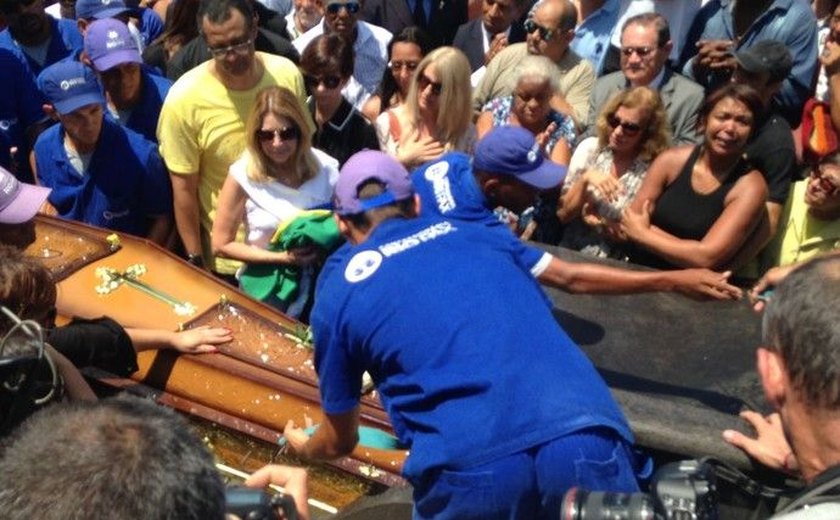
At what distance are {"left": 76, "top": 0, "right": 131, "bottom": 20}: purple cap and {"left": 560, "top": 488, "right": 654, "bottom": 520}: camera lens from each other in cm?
489

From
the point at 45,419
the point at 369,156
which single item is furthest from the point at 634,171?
the point at 45,419

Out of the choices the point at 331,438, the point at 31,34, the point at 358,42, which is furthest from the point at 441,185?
the point at 31,34

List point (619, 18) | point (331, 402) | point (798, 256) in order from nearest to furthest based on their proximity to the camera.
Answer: point (331, 402), point (798, 256), point (619, 18)

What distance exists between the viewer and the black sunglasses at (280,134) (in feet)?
14.1

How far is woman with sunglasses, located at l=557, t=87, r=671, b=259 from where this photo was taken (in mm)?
4520

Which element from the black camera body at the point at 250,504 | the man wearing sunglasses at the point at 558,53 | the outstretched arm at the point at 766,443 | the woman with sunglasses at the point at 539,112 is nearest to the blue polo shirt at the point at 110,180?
the woman with sunglasses at the point at 539,112

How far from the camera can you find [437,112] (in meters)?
4.85

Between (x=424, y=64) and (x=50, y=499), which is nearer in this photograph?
(x=50, y=499)

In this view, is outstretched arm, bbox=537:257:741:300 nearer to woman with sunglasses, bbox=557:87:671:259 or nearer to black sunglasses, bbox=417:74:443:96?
woman with sunglasses, bbox=557:87:671:259

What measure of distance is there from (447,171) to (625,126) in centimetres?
121

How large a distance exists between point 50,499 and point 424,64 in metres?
3.58

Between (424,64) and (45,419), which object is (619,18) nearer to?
(424,64)

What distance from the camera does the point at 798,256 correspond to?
168 inches

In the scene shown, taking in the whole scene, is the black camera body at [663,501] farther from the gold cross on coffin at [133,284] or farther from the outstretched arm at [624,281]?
the gold cross on coffin at [133,284]
